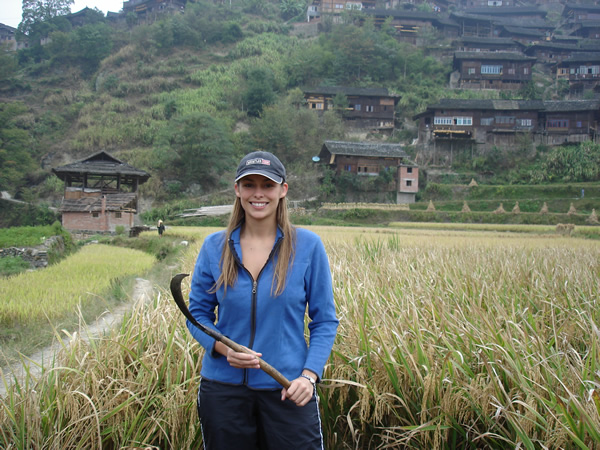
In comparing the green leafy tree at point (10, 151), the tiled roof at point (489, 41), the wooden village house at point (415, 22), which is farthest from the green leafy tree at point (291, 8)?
the green leafy tree at point (10, 151)

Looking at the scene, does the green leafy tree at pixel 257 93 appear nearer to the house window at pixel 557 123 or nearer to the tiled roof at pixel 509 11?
the house window at pixel 557 123

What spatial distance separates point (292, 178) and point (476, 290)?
30660 mm

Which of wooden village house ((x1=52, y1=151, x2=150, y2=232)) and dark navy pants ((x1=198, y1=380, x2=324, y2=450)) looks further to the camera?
wooden village house ((x1=52, y1=151, x2=150, y2=232))

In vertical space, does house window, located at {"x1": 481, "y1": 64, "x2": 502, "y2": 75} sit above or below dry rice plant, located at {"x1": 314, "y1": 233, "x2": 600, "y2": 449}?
above

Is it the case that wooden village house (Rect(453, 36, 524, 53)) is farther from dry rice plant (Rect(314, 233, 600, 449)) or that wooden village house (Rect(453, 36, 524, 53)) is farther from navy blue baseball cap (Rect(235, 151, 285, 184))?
navy blue baseball cap (Rect(235, 151, 285, 184))

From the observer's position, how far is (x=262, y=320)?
1.80 m

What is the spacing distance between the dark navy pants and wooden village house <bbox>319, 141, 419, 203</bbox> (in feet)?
106

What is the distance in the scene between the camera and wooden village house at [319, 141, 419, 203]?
33875mm

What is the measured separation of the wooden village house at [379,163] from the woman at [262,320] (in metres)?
32.0

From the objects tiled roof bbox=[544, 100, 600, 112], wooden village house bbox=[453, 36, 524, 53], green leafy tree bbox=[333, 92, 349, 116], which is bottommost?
tiled roof bbox=[544, 100, 600, 112]

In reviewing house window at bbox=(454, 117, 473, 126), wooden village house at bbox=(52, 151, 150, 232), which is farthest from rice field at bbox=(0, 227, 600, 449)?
house window at bbox=(454, 117, 473, 126)

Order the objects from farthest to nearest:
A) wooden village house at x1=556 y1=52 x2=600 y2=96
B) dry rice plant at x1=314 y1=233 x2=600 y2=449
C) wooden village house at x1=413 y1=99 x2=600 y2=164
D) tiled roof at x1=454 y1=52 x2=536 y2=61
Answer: tiled roof at x1=454 y1=52 x2=536 y2=61 → wooden village house at x1=556 y1=52 x2=600 y2=96 → wooden village house at x1=413 y1=99 x2=600 y2=164 → dry rice plant at x1=314 y1=233 x2=600 y2=449

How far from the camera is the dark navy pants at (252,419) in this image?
1.74m

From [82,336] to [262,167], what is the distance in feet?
12.4
